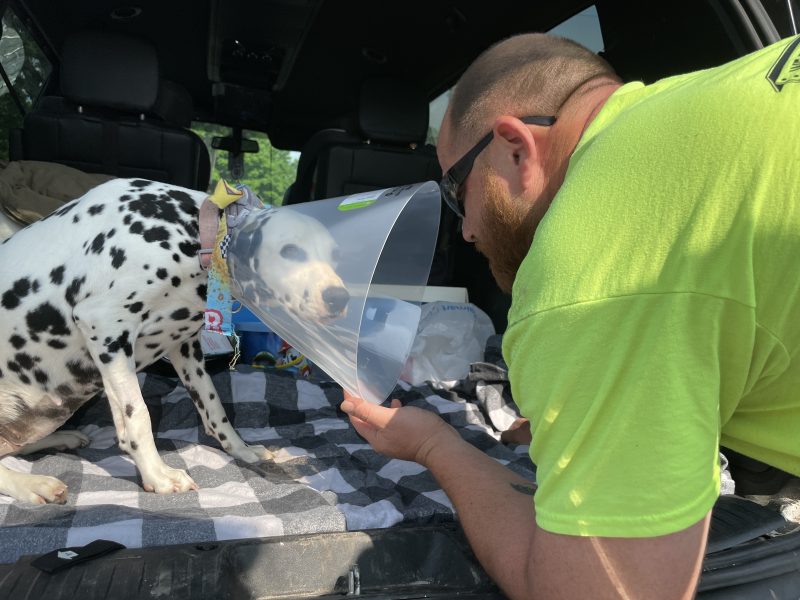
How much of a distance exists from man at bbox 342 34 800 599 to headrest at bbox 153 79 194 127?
4599mm

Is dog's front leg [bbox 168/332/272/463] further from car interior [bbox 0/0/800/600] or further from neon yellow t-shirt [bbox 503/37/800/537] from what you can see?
neon yellow t-shirt [bbox 503/37/800/537]

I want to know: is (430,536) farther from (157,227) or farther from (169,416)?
(169,416)

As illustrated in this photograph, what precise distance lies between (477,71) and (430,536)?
4.25ft

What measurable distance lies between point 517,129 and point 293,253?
86cm

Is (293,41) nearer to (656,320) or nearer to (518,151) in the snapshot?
(518,151)

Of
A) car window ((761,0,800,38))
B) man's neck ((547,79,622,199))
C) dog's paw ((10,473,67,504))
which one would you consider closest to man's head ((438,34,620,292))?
man's neck ((547,79,622,199))

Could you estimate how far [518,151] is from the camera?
5.15 feet

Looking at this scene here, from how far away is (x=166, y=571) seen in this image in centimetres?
157

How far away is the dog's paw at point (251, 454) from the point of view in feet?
9.87

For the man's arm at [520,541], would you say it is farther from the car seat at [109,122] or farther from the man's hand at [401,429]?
the car seat at [109,122]

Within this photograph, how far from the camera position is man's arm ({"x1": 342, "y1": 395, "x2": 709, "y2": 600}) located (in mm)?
1112

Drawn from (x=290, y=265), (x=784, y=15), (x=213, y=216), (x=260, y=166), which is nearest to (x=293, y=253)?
(x=290, y=265)

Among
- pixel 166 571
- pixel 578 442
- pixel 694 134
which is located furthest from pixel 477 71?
pixel 166 571

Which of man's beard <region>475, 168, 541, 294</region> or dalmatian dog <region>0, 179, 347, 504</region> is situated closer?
man's beard <region>475, 168, 541, 294</region>
